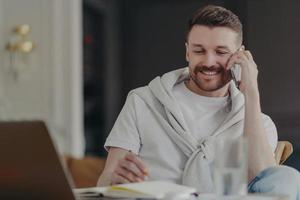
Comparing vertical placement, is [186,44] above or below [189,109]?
above

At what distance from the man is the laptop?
55 cm

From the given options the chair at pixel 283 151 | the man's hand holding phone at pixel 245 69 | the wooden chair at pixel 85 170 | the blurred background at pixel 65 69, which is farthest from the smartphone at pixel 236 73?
the blurred background at pixel 65 69

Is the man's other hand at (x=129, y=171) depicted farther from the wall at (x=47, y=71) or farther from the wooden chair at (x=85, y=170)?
the wall at (x=47, y=71)

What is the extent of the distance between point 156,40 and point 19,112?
6.69ft

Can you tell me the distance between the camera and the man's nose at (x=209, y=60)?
1.65 m

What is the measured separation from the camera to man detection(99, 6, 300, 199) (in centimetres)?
157

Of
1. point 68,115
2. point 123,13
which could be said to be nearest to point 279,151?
point 123,13

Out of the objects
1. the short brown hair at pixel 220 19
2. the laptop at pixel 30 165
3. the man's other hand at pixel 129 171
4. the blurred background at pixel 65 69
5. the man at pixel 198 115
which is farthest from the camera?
the blurred background at pixel 65 69

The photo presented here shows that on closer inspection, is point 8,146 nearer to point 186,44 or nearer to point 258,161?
point 258,161

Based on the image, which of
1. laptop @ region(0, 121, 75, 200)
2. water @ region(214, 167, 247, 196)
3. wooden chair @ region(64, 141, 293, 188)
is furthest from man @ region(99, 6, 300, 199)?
wooden chair @ region(64, 141, 293, 188)

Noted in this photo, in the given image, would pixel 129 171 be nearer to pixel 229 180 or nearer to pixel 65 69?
pixel 229 180

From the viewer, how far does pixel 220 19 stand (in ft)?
5.54

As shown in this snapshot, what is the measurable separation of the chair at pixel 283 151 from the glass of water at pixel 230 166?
462 mm

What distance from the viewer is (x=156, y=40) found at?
7.84 feet
